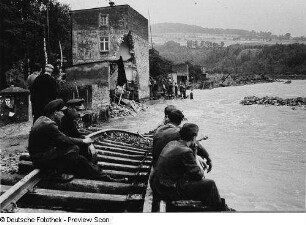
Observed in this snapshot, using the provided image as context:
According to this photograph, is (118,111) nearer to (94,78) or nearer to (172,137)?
(94,78)

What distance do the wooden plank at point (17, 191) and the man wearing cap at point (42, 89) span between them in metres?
1.93

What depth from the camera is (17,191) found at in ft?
14.1

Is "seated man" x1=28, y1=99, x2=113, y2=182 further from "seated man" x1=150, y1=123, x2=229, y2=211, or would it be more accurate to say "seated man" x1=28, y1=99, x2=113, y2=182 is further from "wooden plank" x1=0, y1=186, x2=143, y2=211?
"seated man" x1=150, y1=123, x2=229, y2=211

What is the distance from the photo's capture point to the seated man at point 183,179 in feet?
13.3

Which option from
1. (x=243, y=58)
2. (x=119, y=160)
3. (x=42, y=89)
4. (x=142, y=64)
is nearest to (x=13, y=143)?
(x=42, y=89)

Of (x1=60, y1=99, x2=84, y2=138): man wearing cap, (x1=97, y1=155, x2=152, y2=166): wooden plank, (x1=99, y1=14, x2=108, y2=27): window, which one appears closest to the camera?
(x1=60, y1=99, x2=84, y2=138): man wearing cap

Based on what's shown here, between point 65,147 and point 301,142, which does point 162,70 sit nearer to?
point 301,142

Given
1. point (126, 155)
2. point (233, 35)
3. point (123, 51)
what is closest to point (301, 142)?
point (126, 155)

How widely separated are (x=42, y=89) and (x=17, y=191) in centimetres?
257

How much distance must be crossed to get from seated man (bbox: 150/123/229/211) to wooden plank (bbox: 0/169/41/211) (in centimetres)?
184

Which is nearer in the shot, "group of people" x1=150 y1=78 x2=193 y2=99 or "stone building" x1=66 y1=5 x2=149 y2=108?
"stone building" x1=66 y1=5 x2=149 y2=108

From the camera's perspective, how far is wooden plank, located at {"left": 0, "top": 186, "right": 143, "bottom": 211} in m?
4.35

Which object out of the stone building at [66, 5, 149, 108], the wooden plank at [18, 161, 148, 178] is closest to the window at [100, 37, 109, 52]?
the stone building at [66, 5, 149, 108]
